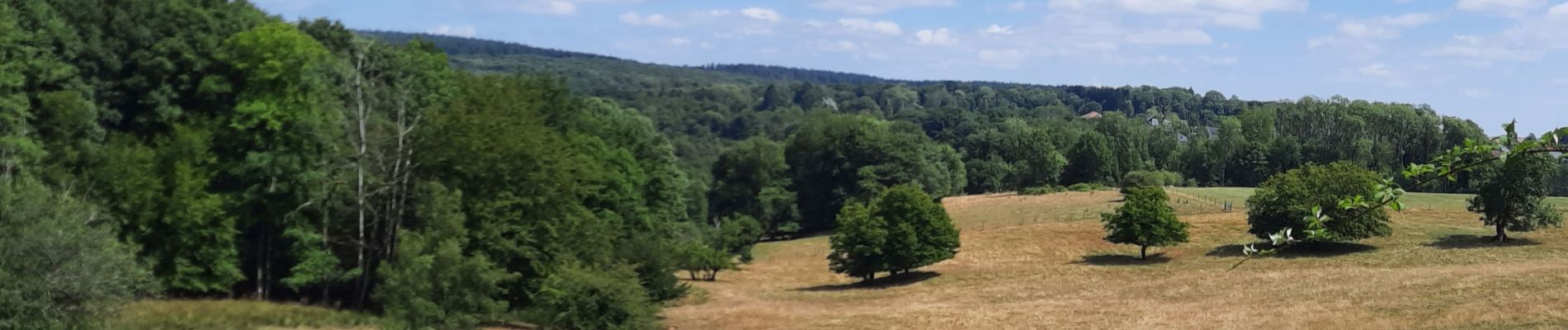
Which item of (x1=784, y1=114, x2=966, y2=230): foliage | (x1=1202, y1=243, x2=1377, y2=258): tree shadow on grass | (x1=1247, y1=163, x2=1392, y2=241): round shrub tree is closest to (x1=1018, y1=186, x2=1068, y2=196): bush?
(x1=784, y1=114, x2=966, y2=230): foliage

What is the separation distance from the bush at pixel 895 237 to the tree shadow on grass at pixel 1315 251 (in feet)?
41.8

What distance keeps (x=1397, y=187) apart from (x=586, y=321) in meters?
31.0

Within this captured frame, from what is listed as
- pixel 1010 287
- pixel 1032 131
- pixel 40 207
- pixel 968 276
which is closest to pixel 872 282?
pixel 968 276

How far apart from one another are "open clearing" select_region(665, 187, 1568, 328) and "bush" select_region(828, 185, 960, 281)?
117 cm

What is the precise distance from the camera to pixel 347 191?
118 feet

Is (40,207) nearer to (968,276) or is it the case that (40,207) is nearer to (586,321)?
→ (586,321)

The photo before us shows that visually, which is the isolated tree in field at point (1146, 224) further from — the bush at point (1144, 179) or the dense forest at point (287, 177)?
the bush at point (1144, 179)

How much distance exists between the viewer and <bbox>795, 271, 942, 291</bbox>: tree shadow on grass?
181ft

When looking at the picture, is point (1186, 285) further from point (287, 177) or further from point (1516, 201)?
point (287, 177)

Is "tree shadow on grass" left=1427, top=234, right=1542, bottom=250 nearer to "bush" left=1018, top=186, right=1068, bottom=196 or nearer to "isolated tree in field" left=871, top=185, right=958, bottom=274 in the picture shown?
"isolated tree in field" left=871, top=185, right=958, bottom=274

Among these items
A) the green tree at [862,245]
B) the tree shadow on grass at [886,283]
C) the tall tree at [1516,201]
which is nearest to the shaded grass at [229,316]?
the tree shadow on grass at [886,283]

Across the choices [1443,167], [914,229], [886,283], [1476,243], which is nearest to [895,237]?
[914,229]

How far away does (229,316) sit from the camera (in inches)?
1217

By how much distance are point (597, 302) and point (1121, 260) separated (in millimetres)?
31866
